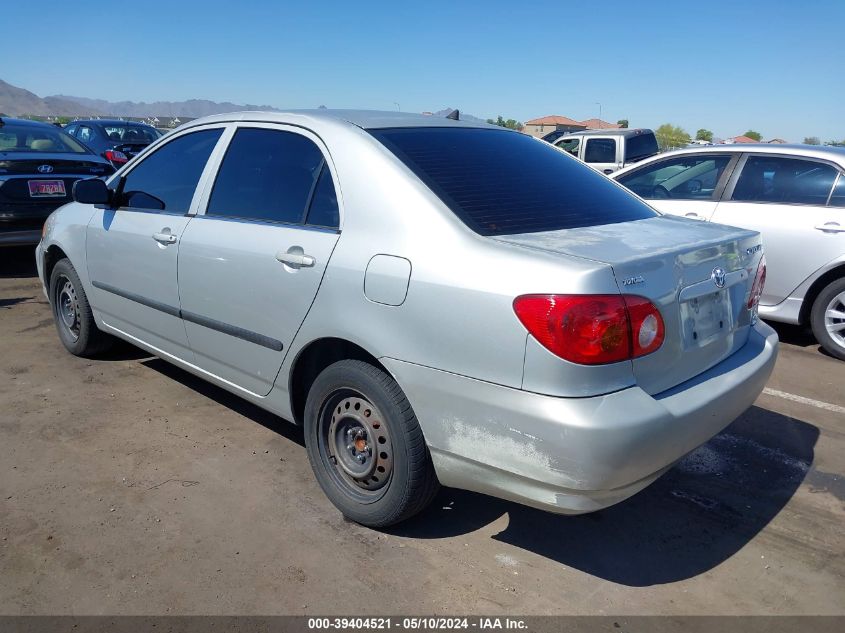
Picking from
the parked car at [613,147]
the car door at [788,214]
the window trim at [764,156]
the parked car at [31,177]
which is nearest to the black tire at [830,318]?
the car door at [788,214]

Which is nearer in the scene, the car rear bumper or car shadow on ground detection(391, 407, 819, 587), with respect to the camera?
the car rear bumper

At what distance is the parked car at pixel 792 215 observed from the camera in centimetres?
554

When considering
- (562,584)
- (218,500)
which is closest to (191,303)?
(218,500)

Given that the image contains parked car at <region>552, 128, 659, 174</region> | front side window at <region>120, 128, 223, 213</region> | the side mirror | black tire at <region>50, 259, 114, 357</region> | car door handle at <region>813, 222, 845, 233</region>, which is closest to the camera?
front side window at <region>120, 128, 223, 213</region>

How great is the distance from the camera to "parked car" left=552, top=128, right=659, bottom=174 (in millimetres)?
14352

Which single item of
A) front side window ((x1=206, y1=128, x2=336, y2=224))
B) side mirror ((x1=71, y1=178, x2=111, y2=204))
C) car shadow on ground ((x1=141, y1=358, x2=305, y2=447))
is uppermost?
front side window ((x1=206, y1=128, x2=336, y2=224))

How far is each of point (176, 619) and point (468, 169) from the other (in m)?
2.12

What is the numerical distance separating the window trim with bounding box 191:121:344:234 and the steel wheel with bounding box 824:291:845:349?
4.40 meters

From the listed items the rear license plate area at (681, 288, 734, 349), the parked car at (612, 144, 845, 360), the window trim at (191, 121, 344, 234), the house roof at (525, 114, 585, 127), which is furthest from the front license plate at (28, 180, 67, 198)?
the house roof at (525, 114, 585, 127)

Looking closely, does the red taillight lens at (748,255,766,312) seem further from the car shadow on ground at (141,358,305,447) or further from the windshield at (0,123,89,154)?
the windshield at (0,123,89,154)

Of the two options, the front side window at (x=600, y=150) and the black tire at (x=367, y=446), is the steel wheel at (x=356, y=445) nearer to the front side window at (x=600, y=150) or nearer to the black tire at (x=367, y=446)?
the black tire at (x=367, y=446)

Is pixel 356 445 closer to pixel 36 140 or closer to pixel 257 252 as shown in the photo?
pixel 257 252

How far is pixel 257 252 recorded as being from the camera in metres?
3.24

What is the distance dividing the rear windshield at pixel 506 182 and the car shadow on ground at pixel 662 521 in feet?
4.34
